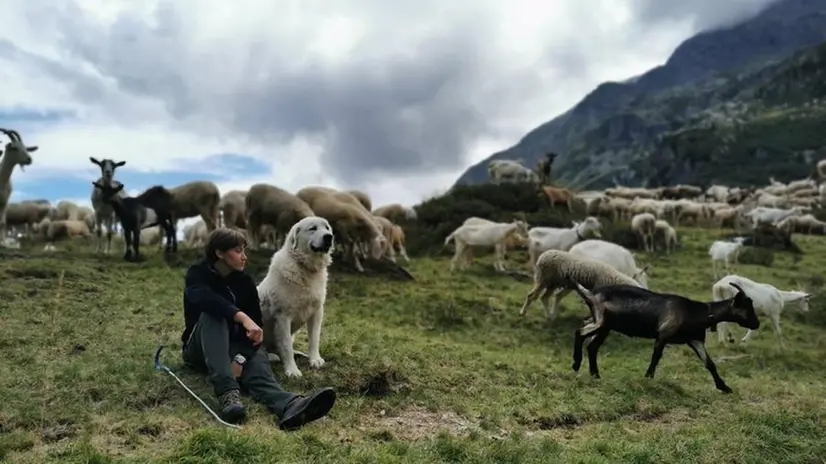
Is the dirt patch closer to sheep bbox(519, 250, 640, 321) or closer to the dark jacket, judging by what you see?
the dark jacket

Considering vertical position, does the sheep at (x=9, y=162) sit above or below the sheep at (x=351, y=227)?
above

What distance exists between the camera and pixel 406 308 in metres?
15.4

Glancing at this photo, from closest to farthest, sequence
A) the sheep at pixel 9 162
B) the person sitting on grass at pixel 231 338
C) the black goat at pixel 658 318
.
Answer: the person sitting on grass at pixel 231 338, the black goat at pixel 658 318, the sheep at pixel 9 162

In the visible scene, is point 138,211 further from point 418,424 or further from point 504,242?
point 418,424

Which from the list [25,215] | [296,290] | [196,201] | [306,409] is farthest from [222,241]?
[25,215]

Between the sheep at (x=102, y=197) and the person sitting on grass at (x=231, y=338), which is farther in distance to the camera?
the sheep at (x=102, y=197)

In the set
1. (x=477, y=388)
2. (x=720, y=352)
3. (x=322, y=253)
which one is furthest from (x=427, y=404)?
(x=720, y=352)

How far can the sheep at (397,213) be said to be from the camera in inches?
1252

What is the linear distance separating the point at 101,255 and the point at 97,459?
15.2 meters

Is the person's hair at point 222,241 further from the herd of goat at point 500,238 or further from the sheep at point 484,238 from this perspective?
the sheep at point 484,238

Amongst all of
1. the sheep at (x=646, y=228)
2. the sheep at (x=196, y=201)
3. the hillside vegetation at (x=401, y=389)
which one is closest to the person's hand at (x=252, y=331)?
the hillside vegetation at (x=401, y=389)

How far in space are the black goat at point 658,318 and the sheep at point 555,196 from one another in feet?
76.6

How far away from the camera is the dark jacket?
22.9 feet

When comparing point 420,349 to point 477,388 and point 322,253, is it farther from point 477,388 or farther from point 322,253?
point 322,253
